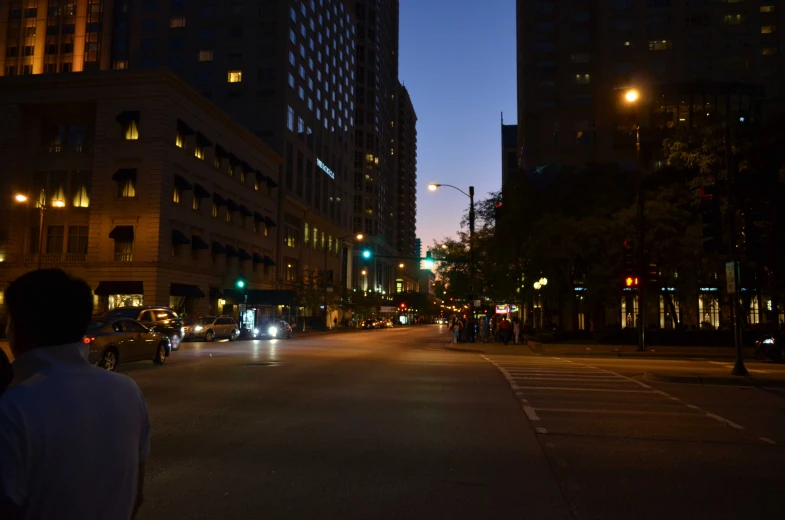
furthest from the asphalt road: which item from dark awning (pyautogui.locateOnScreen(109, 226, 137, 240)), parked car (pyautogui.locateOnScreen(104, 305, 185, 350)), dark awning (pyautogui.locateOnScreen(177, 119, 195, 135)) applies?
dark awning (pyautogui.locateOnScreen(177, 119, 195, 135))

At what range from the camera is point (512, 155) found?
390ft

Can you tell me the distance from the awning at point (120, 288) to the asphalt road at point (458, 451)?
33.9m

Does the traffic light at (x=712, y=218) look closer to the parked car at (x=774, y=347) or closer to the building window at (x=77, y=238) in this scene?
the parked car at (x=774, y=347)

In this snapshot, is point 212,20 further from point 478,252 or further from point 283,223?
point 478,252

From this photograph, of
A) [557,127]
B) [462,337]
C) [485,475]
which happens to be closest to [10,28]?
[557,127]

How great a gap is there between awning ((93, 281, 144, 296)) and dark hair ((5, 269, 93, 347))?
46.8 m

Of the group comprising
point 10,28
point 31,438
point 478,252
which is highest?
point 10,28

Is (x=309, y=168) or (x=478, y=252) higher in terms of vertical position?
(x=309, y=168)

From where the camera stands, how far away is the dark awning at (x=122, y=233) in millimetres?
46303

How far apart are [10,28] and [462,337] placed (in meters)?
88.6

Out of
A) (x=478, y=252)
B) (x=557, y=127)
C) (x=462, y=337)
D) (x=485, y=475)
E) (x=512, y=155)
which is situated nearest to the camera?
(x=485, y=475)

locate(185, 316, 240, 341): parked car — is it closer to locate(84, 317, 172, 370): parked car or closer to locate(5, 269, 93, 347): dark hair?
locate(84, 317, 172, 370): parked car

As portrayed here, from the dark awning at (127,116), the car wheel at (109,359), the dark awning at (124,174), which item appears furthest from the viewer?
the dark awning at (127,116)

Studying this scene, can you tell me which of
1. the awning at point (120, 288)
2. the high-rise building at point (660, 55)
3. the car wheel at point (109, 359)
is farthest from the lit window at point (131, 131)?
the high-rise building at point (660, 55)
